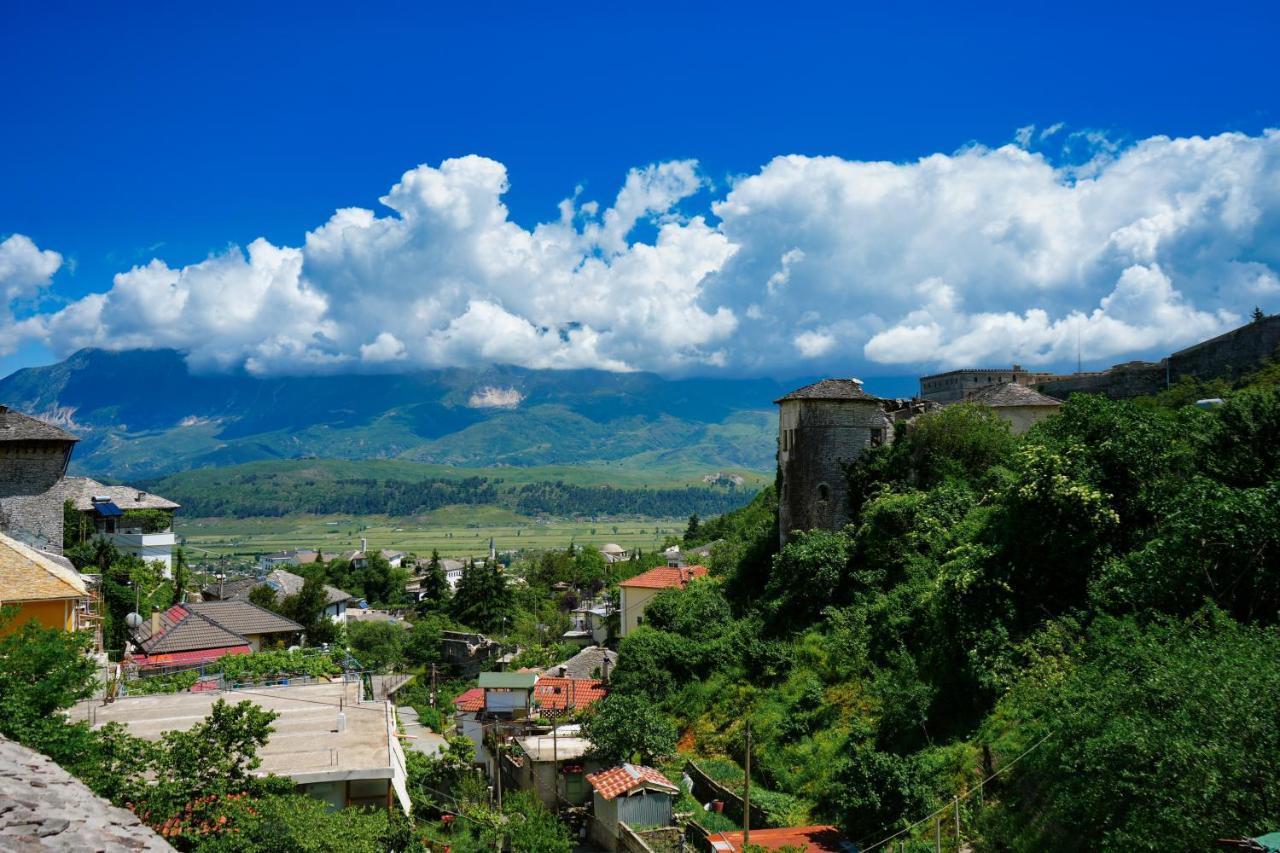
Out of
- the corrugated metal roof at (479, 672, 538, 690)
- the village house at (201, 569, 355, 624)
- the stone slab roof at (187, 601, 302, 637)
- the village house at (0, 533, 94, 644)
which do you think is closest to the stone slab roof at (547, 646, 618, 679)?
the corrugated metal roof at (479, 672, 538, 690)

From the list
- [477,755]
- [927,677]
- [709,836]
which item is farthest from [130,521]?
[927,677]

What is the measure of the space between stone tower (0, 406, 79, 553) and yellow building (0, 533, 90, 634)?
13.1 m

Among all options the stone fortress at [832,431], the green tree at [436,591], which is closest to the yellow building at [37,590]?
the stone fortress at [832,431]

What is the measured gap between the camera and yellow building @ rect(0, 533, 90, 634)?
61.4 feet

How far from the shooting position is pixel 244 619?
38156 mm

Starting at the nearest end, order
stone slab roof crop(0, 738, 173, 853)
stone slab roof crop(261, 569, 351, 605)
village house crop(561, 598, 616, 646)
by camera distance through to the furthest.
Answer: stone slab roof crop(0, 738, 173, 853) < village house crop(561, 598, 616, 646) < stone slab roof crop(261, 569, 351, 605)

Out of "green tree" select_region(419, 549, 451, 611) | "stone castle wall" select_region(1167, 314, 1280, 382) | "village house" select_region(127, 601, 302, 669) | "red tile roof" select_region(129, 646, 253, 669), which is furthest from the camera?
"green tree" select_region(419, 549, 451, 611)

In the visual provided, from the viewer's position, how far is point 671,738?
2695 centimetres

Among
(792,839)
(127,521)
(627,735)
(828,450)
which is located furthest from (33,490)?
(792,839)

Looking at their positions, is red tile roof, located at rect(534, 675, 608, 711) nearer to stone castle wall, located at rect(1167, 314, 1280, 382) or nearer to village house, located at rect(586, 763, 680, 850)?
village house, located at rect(586, 763, 680, 850)

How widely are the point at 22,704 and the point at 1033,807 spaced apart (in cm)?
1471

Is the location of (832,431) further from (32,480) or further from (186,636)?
(32,480)

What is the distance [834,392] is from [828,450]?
2.15 meters

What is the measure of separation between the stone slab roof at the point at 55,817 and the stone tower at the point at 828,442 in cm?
2763
